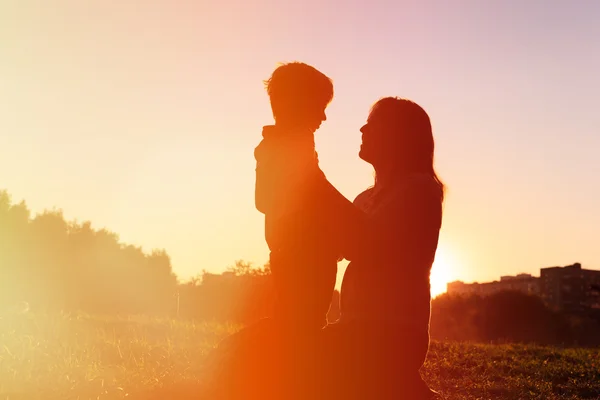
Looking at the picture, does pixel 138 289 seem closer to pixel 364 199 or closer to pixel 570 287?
pixel 570 287

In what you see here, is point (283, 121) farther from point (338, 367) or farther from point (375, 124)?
point (338, 367)

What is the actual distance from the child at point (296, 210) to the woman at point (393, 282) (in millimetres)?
270

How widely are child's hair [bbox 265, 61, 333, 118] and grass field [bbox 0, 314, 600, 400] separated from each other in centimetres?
175

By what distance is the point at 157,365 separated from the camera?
9211 millimetres

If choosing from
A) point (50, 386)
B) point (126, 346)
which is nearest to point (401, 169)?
point (50, 386)

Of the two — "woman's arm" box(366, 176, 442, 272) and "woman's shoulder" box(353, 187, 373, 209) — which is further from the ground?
"woman's shoulder" box(353, 187, 373, 209)

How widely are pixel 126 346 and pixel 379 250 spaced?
27.4ft

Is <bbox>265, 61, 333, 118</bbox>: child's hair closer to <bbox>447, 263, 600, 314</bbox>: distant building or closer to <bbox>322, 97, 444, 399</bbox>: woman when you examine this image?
<bbox>322, 97, 444, 399</bbox>: woman

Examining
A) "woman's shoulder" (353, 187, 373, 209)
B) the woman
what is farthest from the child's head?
"woman's shoulder" (353, 187, 373, 209)

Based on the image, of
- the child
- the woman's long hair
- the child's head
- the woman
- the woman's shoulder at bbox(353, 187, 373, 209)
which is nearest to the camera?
the child

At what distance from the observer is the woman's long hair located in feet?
15.3

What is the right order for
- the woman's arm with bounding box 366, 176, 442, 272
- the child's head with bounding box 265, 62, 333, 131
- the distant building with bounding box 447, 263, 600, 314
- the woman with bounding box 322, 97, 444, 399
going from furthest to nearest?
1. the distant building with bounding box 447, 263, 600, 314
2. the woman's arm with bounding box 366, 176, 442, 272
3. the child's head with bounding box 265, 62, 333, 131
4. the woman with bounding box 322, 97, 444, 399

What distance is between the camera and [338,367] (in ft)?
11.7

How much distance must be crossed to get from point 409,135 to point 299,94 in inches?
45.9
